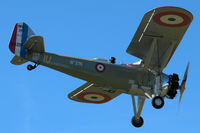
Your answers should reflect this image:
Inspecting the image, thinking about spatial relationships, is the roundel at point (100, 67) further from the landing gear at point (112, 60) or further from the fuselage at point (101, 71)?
the landing gear at point (112, 60)

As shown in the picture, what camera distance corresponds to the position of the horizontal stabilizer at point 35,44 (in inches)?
678

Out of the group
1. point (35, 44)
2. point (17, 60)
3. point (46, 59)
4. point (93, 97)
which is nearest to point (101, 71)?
point (46, 59)

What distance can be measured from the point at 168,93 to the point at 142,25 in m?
3.75

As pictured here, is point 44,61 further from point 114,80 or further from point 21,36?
point 114,80

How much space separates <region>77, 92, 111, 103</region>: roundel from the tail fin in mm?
5287

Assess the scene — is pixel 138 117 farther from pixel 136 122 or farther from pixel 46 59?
pixel 46 59

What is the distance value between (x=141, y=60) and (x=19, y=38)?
5695 millimetres

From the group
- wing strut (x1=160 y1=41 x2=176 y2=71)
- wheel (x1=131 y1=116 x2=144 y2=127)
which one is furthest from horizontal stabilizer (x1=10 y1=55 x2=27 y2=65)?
wheel (x1=131 y1=116 x2=144 y2=127)

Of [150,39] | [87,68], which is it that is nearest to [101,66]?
[87,68]

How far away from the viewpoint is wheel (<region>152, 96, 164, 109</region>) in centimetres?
1850

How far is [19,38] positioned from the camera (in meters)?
17.9

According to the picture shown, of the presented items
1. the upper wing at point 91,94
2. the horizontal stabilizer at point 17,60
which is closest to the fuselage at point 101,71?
the horizontal stabilizer at point 17,60

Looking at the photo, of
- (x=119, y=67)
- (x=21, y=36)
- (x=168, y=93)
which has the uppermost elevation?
(x=21, y=36)

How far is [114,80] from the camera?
18719 millimetres
